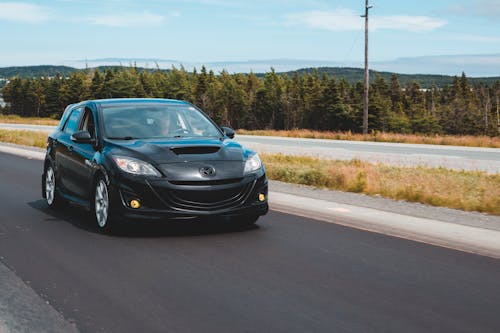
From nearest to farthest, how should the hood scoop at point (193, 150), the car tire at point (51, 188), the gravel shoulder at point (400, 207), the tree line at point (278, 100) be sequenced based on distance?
1. the hood scoop at point (193, 150)
2. the gravel shoulder at point (400, 207)
3. the car tire at point (51, 188)
4. the tree line at point (278, 100)

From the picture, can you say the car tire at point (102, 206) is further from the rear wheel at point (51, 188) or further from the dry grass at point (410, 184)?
the dry grass at point (410, 184)

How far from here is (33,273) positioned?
268 inches

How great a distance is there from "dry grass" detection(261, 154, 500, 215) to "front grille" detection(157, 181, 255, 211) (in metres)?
4.86

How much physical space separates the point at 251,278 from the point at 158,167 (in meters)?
2.41

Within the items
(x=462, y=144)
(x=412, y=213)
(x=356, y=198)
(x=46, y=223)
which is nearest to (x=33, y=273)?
(x=46, y=223)

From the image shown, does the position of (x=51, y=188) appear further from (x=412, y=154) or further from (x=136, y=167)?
(x=412, y=154)

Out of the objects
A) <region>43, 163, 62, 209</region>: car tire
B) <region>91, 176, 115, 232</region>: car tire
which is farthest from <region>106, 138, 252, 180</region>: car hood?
<region>43, 163, 62, 209</region>: car tire

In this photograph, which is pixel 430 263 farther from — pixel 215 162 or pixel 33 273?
pixel 33 273

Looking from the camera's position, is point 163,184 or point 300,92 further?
point 300,92

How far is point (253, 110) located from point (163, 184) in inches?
5594

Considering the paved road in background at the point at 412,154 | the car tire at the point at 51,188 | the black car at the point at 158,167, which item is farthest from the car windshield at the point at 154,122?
the paved road in background at the point at 412,154

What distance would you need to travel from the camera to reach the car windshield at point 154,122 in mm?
9461

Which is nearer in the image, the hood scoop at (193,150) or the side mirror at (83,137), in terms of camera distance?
the hood scoop at (193,150)

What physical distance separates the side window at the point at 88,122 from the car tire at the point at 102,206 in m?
1.02
